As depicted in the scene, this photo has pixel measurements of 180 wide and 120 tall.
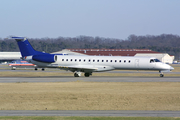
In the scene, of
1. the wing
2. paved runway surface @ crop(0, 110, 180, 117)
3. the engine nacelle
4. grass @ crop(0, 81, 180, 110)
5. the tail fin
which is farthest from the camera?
the tail fin

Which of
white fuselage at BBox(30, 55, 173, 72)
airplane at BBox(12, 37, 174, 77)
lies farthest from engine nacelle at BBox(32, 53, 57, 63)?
white fuselage at BBox(30, 55, 173, 72)

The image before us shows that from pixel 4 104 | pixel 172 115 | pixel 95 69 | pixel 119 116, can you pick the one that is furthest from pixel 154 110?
pixel 95 69

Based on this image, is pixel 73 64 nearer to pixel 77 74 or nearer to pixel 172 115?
pixel 77 74

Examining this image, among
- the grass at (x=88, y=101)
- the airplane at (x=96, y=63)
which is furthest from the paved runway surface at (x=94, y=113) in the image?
the airplane at (x=96, y=63)

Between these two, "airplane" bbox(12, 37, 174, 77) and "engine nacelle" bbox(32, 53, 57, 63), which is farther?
"engine nacelle" bbox(32, 53, 57, 63)

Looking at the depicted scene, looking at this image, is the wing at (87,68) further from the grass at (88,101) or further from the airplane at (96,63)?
the grass at (88,101)

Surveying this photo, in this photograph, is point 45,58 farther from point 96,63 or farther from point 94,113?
point 94,113

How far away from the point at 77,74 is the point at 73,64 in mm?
1631

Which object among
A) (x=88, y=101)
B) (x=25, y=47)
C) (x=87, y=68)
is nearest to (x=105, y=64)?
(x=87, y=68)

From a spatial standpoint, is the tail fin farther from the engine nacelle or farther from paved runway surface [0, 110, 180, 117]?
paved runway surface [0, 110, 180, 117]

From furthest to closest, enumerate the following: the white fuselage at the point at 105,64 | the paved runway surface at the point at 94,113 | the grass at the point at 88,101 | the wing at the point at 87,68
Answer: the white fuselage at the point at 105,64, the wing at the point at 87,68, the grass at the point at 88,101, the paved runway surface at the point at 94,113

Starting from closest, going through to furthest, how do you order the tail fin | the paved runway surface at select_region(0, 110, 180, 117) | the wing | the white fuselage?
the paved runway surface at select_region(0, 110, 180, 117)
the wing
the white fuselage
the tail fin

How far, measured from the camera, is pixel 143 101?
17.9m

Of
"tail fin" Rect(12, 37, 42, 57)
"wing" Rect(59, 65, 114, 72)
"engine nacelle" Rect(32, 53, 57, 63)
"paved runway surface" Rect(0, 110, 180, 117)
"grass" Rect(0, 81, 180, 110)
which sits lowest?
"grass" Rect(0, 81, 180, 110)
